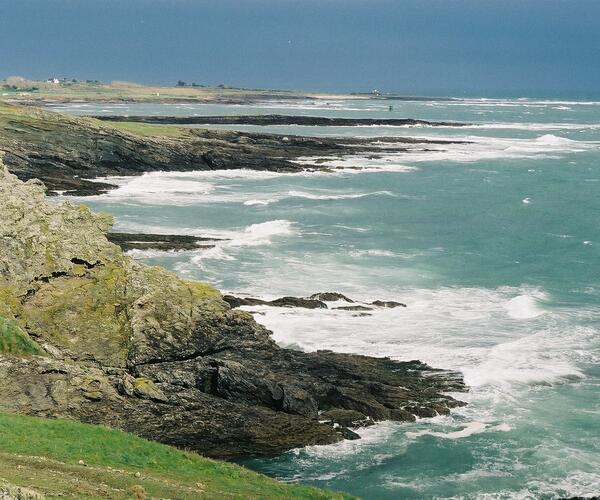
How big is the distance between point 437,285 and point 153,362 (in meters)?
19.8

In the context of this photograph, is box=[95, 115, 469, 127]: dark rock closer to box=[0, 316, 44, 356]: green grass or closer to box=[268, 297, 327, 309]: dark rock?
box=[268, 297, 327, 309]: dark rock

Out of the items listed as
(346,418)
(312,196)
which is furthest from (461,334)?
(312,196)

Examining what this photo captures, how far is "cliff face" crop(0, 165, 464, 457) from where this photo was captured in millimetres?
25266

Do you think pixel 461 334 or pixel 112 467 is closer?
pixel 112 467

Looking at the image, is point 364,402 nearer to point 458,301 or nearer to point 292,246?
point 458,301

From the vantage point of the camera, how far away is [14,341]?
2600cm

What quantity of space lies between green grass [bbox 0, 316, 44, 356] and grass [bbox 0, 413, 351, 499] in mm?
3568

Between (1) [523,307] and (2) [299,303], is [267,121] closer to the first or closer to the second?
(1) [523,307]

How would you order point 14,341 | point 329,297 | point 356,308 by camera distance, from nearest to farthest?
1. point 14,341
2. point 356,308
3. point 329,297

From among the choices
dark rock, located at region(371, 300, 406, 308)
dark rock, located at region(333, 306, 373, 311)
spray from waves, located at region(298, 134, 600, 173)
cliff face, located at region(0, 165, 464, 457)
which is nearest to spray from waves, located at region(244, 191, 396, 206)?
spray from waves, located at region(298, 134, 600, 173)

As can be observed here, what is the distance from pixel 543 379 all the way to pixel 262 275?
1710 centimetres

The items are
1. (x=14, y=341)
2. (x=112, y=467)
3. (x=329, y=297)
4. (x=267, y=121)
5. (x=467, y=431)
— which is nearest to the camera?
(x=112, y=467)

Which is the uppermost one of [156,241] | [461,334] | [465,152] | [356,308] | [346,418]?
[465,152]

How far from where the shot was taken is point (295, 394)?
27.3 m
